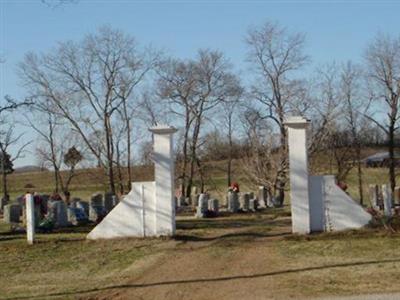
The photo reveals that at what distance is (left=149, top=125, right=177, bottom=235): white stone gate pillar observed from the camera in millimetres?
17266

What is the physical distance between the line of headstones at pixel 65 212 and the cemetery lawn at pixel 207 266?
4.07m

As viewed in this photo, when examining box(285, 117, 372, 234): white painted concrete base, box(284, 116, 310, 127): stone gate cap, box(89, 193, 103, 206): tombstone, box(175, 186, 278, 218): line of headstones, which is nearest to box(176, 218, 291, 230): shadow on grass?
box(175, 186, 278, 218): line of headstones

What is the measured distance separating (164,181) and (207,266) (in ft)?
15.4

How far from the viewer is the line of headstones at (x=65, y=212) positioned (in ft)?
76.0

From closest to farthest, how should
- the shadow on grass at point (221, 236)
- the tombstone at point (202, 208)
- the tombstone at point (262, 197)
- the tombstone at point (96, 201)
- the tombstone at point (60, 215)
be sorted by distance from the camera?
the shadow on grass at point (221, 236) < the tombstone at point (60, 215) < the tombstone at point (202, 208) < the tombstone at point (96, 201) < the tombstone at point (262, 197)

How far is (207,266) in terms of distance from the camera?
13.0 m

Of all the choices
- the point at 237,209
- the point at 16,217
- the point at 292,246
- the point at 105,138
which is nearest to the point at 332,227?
the point at 292,246

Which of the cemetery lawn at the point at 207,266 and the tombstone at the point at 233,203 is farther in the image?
the tombstone at the point at 233,203

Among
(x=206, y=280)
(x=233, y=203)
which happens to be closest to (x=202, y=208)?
(x=233, y=203)

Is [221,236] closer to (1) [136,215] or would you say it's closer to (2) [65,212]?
(1) [136,215]

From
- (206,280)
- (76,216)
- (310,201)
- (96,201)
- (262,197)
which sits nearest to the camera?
(206,280)

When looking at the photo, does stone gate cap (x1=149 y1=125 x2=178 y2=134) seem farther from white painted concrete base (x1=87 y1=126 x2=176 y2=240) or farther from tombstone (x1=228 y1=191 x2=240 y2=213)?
tombstone (x1=228 y1=191 x2=240 y2=213)

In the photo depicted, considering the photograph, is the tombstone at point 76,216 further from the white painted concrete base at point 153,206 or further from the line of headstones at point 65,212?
the white painted concrete base at point 153,206

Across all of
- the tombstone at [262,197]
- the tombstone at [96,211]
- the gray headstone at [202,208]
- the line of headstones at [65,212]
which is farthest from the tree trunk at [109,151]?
the gray headstone at [202,208]
